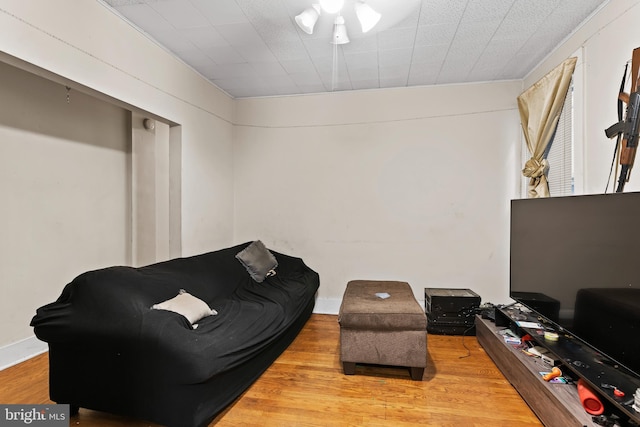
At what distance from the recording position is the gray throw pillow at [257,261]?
10.9ft

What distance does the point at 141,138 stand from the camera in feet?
11.5

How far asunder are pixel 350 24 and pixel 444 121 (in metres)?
1.75

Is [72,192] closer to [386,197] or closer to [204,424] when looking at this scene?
[204,424]

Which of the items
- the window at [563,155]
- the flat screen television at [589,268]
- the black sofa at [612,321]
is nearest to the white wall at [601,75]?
the window at [563,155]

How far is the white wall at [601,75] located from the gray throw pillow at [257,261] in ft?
9.56

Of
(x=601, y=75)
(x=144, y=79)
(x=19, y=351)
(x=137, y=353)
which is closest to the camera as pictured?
(x=137, y=353)

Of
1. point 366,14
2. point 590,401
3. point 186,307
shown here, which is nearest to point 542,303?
point 590,401

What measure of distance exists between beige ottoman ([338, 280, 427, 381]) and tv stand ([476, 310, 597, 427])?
1.92 feet

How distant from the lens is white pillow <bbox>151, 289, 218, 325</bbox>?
76.9 inches

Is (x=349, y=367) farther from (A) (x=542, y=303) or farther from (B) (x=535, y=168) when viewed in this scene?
(B) (x=535, y=168)

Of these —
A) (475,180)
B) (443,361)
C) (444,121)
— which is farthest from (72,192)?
(475,180)

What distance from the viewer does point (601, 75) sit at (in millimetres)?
2236

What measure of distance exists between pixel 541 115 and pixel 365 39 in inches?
70.6

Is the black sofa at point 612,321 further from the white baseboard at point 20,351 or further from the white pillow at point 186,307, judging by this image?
the white baseboard at point 20,351
